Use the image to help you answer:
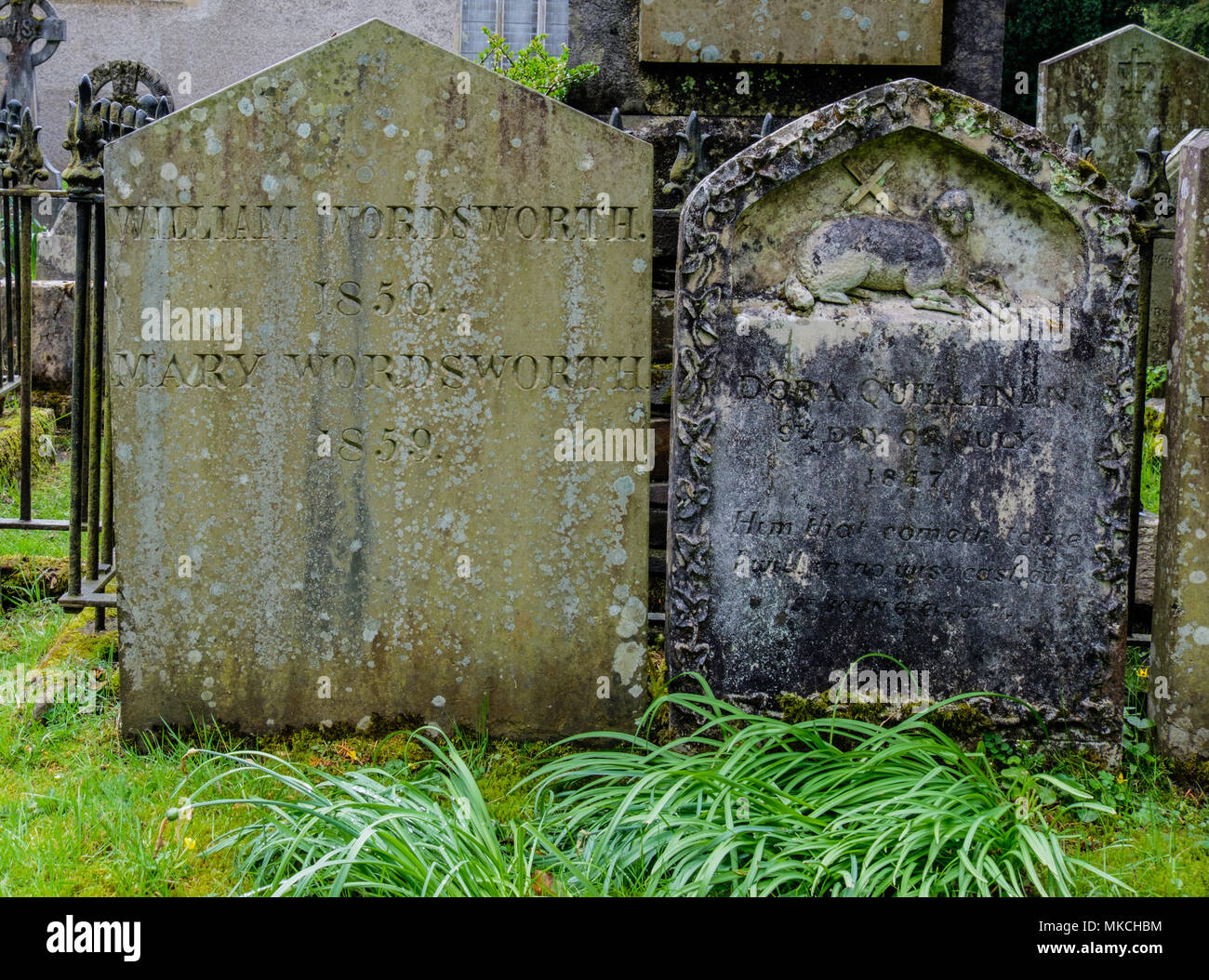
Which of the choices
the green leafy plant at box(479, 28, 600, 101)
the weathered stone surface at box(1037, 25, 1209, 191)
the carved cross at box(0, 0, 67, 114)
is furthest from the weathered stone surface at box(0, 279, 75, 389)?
the weathered stone surface at box(1037, 25, 1209, 191)

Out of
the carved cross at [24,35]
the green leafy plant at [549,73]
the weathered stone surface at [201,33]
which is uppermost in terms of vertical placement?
the weathered stone surface at [201,33]

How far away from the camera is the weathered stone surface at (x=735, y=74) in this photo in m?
5.16

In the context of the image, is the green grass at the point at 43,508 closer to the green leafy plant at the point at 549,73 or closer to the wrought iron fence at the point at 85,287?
the wrought iron fence at the point at 85,287

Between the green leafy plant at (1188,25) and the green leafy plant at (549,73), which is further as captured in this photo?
the green leafy plant at (1188,25)

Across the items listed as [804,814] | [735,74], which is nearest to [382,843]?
[804,814]

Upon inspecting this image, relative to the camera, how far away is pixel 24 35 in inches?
416

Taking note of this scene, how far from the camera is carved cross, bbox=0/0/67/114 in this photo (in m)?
10.5

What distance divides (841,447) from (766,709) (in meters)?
0.90

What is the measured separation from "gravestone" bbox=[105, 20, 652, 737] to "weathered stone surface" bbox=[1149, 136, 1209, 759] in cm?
171

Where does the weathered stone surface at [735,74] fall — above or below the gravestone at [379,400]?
above

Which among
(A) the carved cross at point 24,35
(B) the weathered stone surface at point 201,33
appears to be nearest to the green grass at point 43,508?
(A) the carved cross at point 24,35

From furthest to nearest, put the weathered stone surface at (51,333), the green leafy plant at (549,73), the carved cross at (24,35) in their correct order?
the carved cross at (24,35) < the weathered stone surface at (51,333) < the green leafy plant at (549,73)

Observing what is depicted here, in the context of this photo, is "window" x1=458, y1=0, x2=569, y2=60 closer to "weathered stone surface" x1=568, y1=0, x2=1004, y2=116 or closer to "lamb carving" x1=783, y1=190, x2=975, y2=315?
"weathered stone surface" x1=568, y1=0, x2=1004, y2=116
